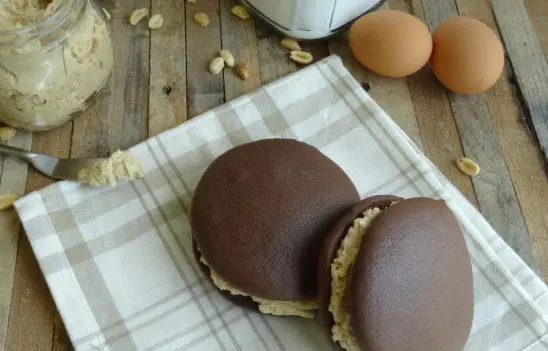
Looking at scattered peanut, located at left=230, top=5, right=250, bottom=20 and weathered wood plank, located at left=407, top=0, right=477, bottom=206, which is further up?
scattered peanut, located at left=230, top=5, right=250, bottom=20

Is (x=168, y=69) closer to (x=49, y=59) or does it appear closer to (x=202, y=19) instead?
(x=202, y=19)

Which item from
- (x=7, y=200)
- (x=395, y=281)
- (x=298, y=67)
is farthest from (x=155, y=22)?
(x=395, y=281)

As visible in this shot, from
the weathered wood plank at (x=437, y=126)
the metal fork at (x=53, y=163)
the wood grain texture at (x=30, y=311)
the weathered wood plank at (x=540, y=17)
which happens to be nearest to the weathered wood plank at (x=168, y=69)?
the metal fork at (x=53, y=163)

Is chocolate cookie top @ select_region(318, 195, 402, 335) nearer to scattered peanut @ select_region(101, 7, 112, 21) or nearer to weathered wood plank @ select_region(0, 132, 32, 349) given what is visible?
weathered wood plank @ select_region(0, 132, 32, 349)

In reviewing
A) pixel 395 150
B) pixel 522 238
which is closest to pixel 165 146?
pixel 395 150

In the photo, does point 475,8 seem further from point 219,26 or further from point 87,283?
point 87,283

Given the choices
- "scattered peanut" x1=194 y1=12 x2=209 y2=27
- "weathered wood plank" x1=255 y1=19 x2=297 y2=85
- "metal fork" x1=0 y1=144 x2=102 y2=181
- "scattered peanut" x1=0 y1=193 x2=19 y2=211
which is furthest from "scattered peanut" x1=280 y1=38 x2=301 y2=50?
"scattered peanut" x1=0 y1=193 x2=19 y2=211

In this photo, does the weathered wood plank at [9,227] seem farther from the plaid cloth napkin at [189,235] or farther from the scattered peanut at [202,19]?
the scattered peanut at [202,19]
